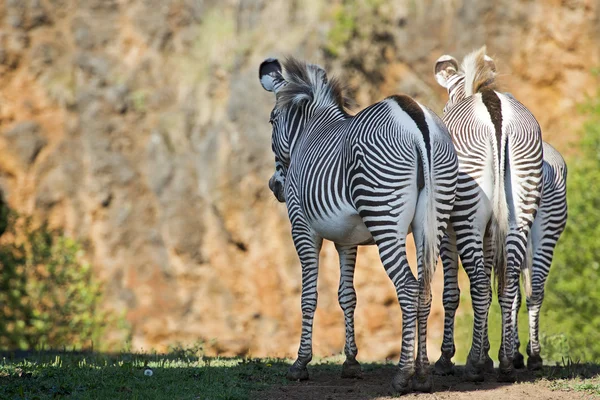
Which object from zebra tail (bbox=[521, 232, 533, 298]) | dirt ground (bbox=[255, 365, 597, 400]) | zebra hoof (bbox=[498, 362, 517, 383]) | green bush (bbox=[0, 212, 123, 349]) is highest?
green bush (bbox=[0, 212, 123, 349])

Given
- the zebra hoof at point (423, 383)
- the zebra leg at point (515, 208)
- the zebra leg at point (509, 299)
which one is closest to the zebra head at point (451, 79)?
the zebra leg at point (515, 208)

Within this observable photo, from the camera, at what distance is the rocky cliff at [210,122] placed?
1884 cm

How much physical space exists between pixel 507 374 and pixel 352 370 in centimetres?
148

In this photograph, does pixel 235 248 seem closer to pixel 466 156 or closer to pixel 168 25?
pixel 168 25

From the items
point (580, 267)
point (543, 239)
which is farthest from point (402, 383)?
point (580, 267)

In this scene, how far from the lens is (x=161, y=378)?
683cm

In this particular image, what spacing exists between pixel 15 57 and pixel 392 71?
10.0 meters

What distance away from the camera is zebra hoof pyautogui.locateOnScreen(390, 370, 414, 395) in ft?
20.9

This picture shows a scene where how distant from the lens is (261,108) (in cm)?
1905

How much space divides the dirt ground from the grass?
0.13m

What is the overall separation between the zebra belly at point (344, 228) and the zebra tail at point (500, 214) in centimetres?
114

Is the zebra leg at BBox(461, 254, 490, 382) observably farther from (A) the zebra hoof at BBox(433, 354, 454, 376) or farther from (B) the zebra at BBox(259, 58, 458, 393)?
(B) the zebra at BBox(259, 58, 458, 393)

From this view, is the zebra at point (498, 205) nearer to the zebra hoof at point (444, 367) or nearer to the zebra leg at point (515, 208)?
the zebra leg at point (515, 208)

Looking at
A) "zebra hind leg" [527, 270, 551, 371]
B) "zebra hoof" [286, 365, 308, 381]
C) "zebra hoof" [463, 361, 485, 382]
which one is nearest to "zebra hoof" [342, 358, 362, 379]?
"zebra hoof" [286, 365, 308, 381]
